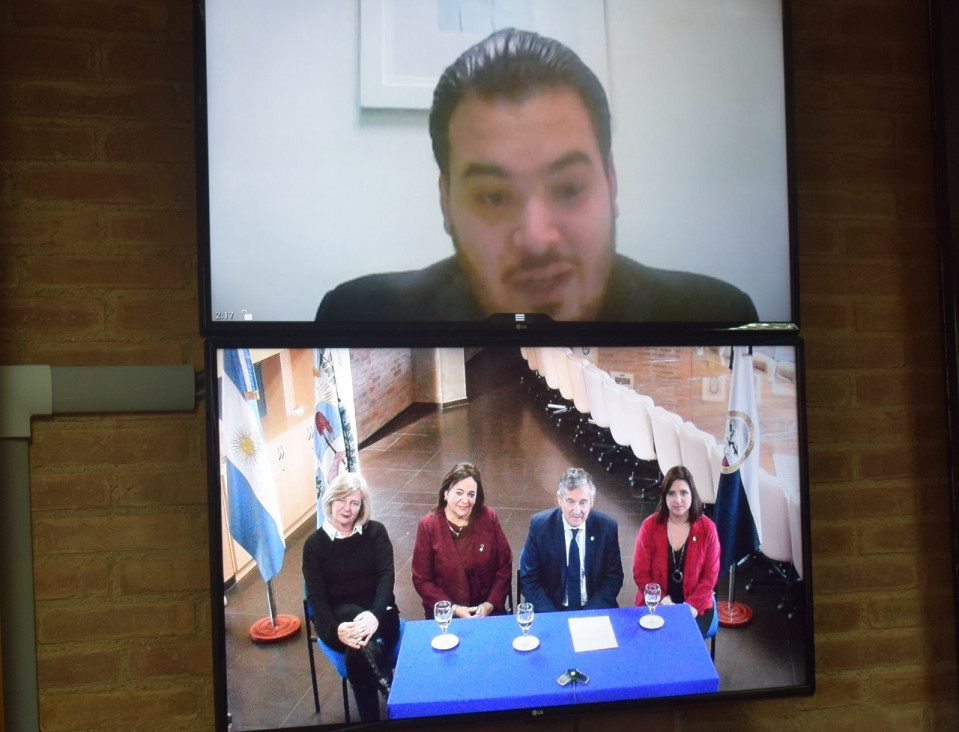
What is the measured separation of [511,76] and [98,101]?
854 millimetres

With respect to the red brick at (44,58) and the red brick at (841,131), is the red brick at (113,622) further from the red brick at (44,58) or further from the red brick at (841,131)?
the red brick at (841,131)

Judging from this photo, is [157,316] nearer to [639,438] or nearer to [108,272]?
[108,272]

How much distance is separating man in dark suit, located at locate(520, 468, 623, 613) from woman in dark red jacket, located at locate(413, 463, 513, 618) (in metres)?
0.06

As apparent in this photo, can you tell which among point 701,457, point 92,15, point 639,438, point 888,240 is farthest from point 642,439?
point 92,15

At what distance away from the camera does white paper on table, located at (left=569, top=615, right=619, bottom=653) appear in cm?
137

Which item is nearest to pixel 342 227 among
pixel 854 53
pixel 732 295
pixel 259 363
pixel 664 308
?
pixel 259 363

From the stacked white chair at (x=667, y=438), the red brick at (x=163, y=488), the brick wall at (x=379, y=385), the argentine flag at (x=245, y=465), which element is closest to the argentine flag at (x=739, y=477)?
the stacked white chair at (x=667, y=438)

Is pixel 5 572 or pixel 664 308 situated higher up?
pixel 664 308

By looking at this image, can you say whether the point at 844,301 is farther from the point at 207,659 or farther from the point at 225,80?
the point at 207,659

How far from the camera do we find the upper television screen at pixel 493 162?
4.29 feet

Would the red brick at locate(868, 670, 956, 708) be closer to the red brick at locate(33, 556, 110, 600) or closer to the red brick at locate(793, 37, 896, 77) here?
the red brick at locate(793, 37, 896, 77)

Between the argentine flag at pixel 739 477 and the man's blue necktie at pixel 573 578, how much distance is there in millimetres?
306

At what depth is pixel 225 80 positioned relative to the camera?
1.30 m

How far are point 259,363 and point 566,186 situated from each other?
27.9 inches
